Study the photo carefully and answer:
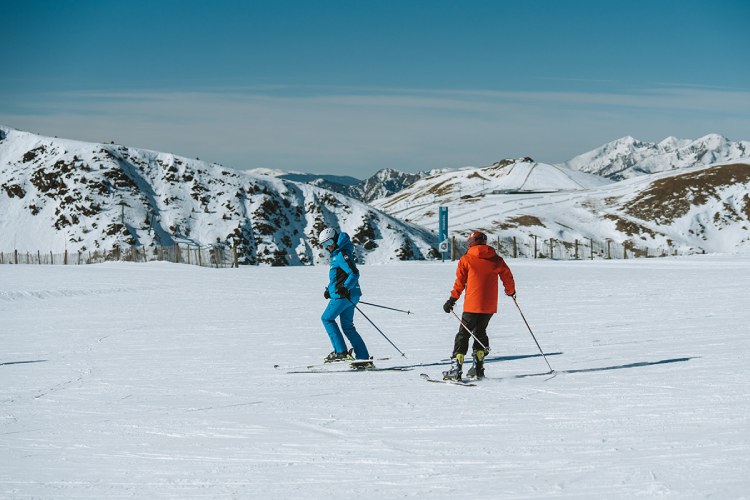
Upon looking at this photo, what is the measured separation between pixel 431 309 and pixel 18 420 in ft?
43.5

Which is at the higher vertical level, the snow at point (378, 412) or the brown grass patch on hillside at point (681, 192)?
the brown grass patch on hillside at point (681, 192)

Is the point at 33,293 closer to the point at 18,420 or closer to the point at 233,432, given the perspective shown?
the point at 18,420

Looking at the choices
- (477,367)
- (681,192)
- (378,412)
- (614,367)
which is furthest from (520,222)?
(378,412)

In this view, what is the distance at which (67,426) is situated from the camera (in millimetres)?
7832

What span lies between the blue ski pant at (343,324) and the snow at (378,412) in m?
0.52

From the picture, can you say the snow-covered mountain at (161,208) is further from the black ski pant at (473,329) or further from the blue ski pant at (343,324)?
the black ski pant at (473,329)

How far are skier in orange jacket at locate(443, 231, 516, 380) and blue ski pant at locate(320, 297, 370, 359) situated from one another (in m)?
1.70

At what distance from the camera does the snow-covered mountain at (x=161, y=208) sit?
286 feet

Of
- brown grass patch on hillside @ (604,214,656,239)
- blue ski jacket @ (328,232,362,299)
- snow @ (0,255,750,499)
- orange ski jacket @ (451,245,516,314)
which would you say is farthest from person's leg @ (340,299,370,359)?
brown grass patch on hillside @ (604,214,656,239)

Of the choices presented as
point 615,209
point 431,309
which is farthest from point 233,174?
point 431,309

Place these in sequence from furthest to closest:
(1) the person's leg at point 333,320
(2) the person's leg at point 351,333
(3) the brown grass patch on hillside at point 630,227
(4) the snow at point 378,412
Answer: (3) the brown grass patch on hillside at point 630,227, (2) the person's leg at point 351,333, (1) the person's leg at point 333,320, (4) the snow at point 378,412

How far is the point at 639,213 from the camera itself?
110 metres

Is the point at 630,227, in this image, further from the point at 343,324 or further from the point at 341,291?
the point at 341,291

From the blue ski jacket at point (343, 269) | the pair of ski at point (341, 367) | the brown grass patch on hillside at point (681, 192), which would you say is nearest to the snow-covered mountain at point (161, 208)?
the brown grass patch on hillside at point (681, 192)
